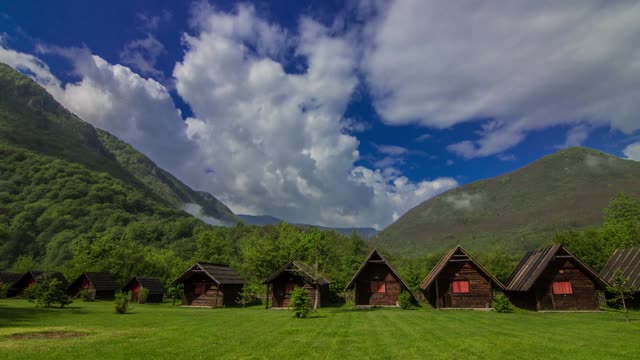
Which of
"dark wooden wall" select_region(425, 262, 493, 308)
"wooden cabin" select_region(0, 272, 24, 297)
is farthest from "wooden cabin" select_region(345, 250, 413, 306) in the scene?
"wooden cabin" select_region(0, 272, 24, 297)

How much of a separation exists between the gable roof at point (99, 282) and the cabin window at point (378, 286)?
40470 millimetres

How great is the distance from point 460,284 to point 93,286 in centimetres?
5006

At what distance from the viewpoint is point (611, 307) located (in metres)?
36.1

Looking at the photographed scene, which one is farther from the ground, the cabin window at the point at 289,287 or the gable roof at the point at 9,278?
the cabin window at the point at 289,287

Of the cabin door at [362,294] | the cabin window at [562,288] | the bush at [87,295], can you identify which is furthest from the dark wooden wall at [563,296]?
the bush at [87,295]

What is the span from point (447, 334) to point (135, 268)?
66.7 metres

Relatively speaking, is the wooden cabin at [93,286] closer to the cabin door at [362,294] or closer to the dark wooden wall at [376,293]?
the cabin door at [362,294]

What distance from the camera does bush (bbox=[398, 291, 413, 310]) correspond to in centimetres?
3722

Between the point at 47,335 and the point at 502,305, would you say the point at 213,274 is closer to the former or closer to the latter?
the point at 47,335

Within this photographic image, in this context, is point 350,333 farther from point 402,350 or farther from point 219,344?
point 219,344

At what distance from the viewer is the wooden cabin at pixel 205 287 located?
143 feet

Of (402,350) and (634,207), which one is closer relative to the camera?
(402,350)

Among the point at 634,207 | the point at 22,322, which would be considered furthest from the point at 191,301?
the point at 634,207

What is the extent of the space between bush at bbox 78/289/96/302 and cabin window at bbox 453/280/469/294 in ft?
156
